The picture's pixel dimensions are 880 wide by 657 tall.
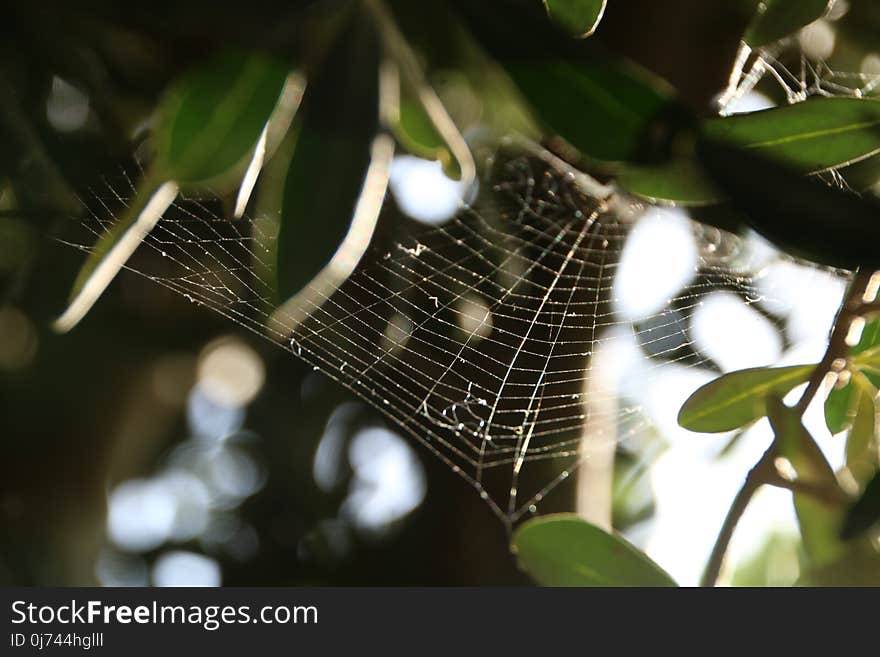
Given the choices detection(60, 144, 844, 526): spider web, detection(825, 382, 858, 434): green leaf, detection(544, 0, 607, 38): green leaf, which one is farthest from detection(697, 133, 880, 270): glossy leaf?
detection(60, 144, 844, 526): spider web

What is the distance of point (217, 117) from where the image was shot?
1.89ft

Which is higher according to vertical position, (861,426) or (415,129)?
(415,129)

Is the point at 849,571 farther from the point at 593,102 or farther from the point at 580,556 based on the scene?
the point at 593,102

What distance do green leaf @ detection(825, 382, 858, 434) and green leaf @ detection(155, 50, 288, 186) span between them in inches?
22.6

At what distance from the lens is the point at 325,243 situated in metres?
0.49

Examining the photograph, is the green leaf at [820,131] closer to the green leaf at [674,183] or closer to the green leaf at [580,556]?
the green leaf at [674,183]

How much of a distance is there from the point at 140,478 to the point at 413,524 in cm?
52

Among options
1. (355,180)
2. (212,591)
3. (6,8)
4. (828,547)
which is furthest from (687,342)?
(6,8)

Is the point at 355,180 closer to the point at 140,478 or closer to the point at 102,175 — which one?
the point at 102,175

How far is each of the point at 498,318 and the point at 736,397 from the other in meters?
0.63

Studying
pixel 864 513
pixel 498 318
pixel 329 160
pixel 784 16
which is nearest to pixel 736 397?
pixel 864 513

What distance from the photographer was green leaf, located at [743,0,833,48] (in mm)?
625

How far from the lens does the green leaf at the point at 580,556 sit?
2.34ft

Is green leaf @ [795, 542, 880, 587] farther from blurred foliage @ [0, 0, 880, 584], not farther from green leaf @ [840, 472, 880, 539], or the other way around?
green leaf @ [840, 472, 880, 539]
